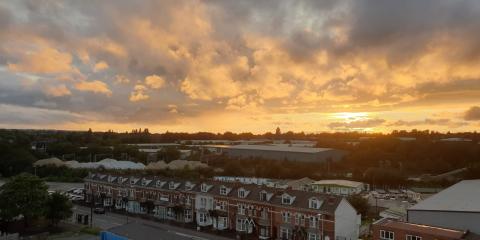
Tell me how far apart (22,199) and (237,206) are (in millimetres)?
20576

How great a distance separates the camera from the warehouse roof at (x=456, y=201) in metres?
34.3

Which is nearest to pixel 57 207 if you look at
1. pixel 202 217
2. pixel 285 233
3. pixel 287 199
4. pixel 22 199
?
pixel 22 199

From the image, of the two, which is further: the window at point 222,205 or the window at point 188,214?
the window at point 188,214

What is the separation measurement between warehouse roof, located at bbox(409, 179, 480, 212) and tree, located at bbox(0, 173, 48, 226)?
3440 cm

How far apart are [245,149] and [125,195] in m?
68.8

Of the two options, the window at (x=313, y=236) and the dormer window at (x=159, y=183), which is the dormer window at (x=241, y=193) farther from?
the dormer window at (x=159, y=183)

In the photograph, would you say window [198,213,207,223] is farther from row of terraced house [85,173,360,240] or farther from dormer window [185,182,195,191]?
dormer window [185,182,195,191]

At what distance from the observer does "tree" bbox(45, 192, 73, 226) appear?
4297 cm

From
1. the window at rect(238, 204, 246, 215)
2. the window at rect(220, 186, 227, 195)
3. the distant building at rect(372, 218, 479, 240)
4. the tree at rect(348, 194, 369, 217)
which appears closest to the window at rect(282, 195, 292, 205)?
the window at rect(238, 204, 246, 215)

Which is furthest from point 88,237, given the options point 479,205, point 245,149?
point 245,149

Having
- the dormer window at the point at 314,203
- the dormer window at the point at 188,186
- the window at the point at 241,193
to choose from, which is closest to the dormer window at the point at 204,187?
the dormer window at the point at 188,186

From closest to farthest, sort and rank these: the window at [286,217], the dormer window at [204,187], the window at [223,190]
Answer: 1. the window at [286,217]
2. the window at [223,190]
3. the dormer window at [204,187]

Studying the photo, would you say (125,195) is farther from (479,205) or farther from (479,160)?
(479,160)

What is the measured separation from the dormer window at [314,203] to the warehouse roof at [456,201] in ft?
25.9
